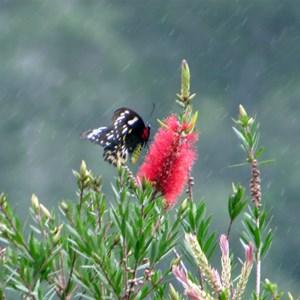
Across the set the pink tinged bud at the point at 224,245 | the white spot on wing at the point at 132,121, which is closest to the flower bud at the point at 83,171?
the pink tinged bud at the point at 224,245

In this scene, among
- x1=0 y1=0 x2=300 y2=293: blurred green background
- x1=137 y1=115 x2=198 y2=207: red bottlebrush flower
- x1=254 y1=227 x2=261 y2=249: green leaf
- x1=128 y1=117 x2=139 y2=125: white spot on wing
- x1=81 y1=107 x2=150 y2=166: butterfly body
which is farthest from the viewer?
x1=0 y1=0 x2=300 y2=293: blurred green background

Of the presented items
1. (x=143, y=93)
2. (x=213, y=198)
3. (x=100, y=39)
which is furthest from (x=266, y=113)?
(x=213, y=198)

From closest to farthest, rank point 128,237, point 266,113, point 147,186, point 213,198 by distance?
point 128,237
point 147,186
point 213,198
point 266,113

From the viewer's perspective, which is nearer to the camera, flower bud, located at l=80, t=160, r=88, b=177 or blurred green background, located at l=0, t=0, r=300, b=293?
flower bud, located at l=80, t=160, r=88, b=177

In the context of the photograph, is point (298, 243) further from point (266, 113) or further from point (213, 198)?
point (266, 113)

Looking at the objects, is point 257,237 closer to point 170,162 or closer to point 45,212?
point 170,162

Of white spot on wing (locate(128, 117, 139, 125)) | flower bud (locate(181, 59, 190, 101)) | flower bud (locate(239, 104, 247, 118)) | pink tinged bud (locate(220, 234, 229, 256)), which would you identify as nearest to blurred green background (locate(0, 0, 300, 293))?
white spot on wing (locate(128, 117, 139, 125))

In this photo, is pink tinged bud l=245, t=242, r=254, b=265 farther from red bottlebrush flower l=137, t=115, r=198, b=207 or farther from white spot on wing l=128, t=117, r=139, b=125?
white spot on wing l=128, t=117, r=139, b=125
